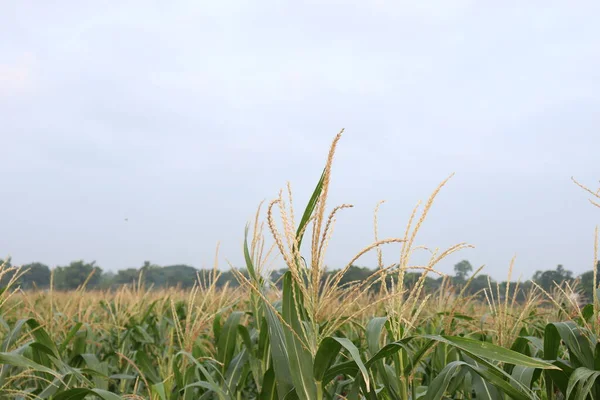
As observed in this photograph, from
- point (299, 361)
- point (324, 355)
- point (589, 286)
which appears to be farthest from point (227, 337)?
point (589, 286)

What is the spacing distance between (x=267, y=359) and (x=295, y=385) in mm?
982

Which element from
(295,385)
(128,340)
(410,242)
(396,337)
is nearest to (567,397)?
(396,337)

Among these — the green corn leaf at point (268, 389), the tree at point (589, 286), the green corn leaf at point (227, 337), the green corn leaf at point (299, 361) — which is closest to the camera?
the green corn leaf at point (299, 361)

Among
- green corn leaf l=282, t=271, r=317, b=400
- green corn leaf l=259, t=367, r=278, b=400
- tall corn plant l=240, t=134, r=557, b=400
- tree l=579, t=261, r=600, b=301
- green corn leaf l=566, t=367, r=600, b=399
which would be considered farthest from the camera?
tree l=579, t=261, r=600, b=301

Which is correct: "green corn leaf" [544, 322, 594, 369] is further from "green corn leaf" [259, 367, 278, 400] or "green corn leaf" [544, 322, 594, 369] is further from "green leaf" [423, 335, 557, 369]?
"green corn leaf" [259, 367, 278, 400]

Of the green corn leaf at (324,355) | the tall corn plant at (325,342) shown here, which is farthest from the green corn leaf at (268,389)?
the green corn leaf at (324,355)

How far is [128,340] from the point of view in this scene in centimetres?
525

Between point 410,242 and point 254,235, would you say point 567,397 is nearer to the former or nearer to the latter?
point 410,242

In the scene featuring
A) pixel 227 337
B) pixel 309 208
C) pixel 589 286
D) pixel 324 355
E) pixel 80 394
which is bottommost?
pixel 80 394

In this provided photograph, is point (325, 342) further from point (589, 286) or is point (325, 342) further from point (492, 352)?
point (589, 286)

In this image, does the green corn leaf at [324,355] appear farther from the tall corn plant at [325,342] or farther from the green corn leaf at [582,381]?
the green corn leaf at [582,381]

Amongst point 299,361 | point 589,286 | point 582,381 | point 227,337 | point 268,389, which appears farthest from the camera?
point 589,286

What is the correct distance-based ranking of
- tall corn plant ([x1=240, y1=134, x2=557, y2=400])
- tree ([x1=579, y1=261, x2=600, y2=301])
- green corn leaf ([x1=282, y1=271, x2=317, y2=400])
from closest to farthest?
tall corn plant ([x1=240, y1=134, x2=557, y2=400]), green corn leaf ([x1=282, y1=271, x2=317, y2=400]), tree ([x1=579, y1=261, x2=600, y2=301])

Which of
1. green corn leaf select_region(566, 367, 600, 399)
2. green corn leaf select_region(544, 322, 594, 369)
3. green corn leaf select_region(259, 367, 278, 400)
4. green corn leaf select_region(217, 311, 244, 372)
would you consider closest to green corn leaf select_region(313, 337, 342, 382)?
green corn leaf select_region(259, 367, 278, 400)
